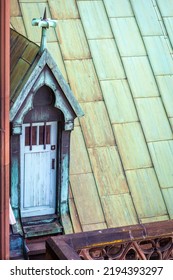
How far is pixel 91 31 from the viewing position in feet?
73.4

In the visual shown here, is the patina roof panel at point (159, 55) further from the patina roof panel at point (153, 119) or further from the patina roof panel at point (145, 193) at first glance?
the patina roof panel at point (145, 193)

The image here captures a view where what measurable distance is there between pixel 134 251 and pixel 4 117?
408cm

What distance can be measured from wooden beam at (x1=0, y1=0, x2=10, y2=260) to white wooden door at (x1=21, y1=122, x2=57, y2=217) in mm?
3279

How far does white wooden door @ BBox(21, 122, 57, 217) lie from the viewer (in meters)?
19.4

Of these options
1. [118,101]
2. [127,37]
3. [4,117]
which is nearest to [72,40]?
[127,37]

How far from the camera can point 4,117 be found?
15.6 meters

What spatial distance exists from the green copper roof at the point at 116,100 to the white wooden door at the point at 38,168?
616mm

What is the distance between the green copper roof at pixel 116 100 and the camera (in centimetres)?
2067

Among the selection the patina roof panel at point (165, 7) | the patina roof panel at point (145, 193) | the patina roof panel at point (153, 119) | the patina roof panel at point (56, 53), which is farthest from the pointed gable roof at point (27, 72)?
the patina roof panel at point (165, 7)

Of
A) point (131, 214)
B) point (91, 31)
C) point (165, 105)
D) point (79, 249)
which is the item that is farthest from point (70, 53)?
point (79, 249)

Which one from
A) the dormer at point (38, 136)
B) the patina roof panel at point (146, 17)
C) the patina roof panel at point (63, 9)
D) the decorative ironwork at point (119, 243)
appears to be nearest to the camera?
the decorative ironwork at point (119, 243)

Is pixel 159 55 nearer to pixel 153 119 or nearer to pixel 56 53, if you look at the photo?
pixel 153 119

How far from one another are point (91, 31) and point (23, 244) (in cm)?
558

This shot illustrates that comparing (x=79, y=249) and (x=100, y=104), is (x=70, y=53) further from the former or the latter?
(x=79, y=249)
